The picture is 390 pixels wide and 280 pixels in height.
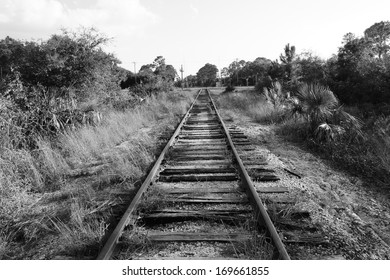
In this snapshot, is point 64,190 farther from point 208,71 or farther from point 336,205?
point 208,71

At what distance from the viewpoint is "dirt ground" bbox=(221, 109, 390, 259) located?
8.97 ft

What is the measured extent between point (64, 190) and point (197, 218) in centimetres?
244

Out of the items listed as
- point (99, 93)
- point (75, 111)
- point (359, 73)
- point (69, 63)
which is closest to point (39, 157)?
point (75, 111)

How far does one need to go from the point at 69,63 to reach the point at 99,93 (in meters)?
1.75

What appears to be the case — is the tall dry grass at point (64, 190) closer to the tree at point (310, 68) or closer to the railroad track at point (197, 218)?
the railroad track at point (197, 218)

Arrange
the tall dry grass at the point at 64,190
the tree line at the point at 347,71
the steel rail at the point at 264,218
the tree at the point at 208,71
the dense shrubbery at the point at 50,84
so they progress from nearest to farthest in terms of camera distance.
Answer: the steel rail at the point at 264,218 → the tall dry grass at the point at 64,190 → the dense shrubbery at the point at 50,84 → the tree line at the point at 347,71 → the tree at the point at 208,71

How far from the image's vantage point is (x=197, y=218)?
10.9ft

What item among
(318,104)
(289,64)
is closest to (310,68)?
(289,64)

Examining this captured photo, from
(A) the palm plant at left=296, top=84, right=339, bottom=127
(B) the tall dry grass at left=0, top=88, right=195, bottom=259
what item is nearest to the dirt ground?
(A) the palm plant at left=296, top=84, right=339, bottom=127

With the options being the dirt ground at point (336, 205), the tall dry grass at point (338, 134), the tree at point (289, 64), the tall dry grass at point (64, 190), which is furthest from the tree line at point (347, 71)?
the tall dry grass at point (64, 190)

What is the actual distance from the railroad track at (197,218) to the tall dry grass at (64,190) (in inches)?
14.0

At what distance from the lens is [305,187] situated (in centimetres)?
440

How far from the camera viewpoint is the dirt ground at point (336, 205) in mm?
2734

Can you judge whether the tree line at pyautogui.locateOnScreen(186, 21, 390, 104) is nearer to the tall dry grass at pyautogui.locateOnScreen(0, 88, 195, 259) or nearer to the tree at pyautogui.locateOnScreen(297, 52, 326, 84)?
the tree at pyautogui.locateOnScreen(297, 52, 326, 84)
